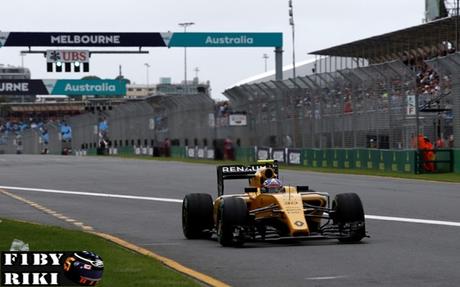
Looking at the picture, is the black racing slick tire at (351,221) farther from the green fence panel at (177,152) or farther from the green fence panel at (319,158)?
the green fence panel at (177,152)

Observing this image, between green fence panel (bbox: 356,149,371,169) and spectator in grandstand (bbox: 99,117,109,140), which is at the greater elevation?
spectator in grandstand (bbox: 99,117,109,140)

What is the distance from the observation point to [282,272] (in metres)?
10.5

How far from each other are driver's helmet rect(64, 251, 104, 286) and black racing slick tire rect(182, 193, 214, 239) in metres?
7.01

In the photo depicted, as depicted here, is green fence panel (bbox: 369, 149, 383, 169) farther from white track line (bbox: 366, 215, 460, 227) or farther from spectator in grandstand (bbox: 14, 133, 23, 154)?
spectator in grandstand (bbox: 14, 133, 23, 154)

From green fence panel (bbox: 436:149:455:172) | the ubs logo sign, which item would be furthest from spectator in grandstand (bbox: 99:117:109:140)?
green fence panel (bbox: 436:149:455:172)

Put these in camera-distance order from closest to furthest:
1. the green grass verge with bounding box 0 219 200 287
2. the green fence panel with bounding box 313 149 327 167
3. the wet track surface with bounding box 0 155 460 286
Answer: the green grass verge with bounding box 0 219 200 287 < the wet track surface with bounding box 0 155 460 286 < the green fence panel with bounding box 313 149 327 167

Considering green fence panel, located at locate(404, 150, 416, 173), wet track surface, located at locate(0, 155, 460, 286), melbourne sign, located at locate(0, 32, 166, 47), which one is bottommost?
wet track surface, located at locate(0, 155, 460, 286)

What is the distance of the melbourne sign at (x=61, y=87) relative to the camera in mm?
65562

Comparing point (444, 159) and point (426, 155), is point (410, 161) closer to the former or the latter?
point (426, 155)

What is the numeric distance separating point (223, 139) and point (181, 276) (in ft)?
147

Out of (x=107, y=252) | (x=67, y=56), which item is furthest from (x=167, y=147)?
(x=107, y=252)

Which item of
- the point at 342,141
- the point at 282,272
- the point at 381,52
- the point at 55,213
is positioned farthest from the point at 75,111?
the point at 282,272

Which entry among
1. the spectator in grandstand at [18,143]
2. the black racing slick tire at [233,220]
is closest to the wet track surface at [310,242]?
the black racing slick tire at [233,220]

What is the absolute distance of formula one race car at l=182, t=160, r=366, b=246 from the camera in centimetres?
1276
